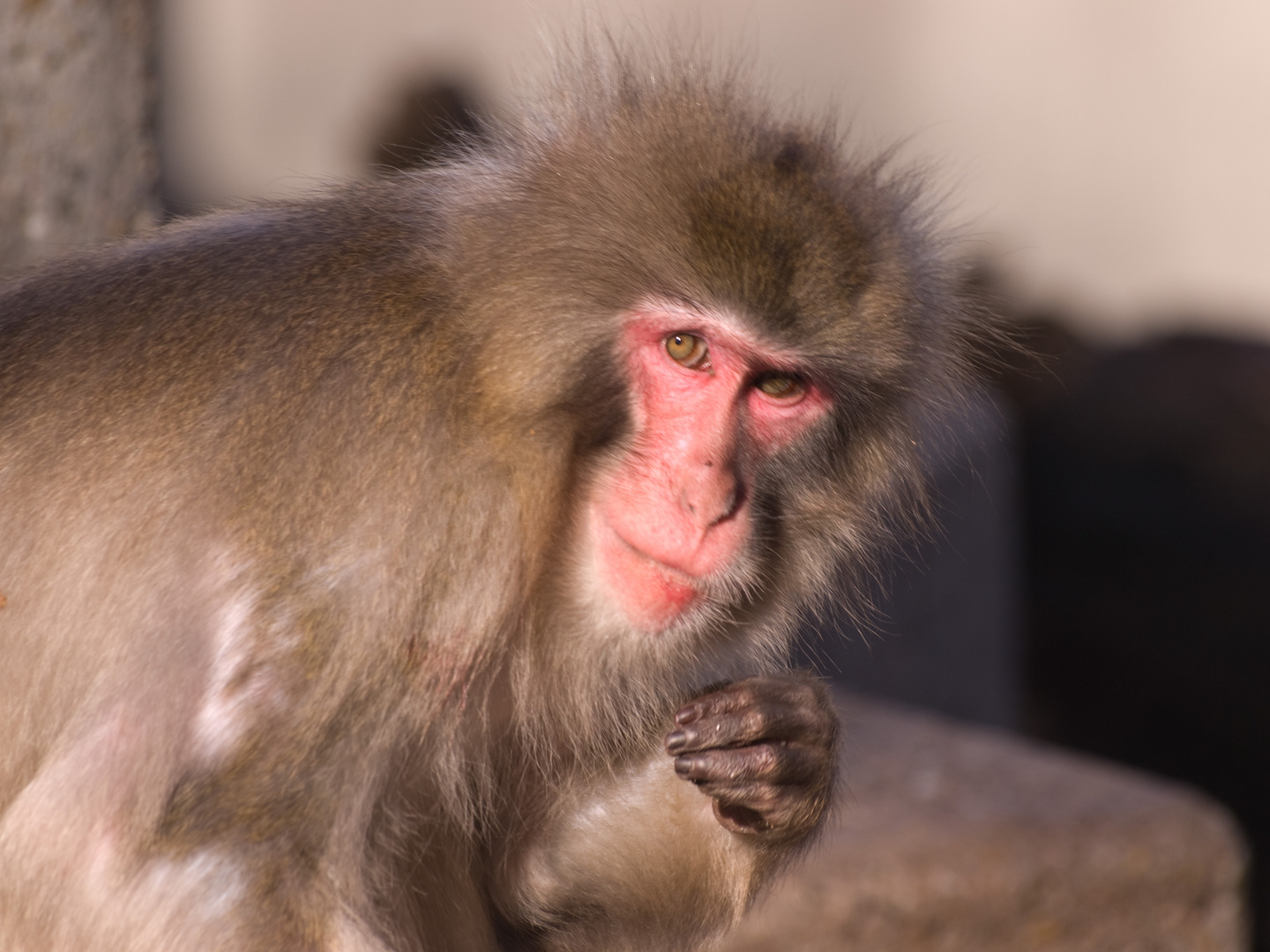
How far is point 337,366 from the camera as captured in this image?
2184 mm

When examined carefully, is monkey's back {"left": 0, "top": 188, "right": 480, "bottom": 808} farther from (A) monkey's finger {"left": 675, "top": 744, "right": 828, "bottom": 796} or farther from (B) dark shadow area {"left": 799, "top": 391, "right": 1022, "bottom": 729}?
(B) dark shadow area {"left": 799, "top": 391, "right": 1022, "bottom": 729}

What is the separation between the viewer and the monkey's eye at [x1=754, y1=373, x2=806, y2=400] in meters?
2.32

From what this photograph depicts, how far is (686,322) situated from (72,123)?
198 cm

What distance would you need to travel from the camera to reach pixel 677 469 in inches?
86.4

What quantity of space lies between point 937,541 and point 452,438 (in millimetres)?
3561

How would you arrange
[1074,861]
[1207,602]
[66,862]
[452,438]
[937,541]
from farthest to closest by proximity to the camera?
[1207,602], [937,541], [1074,861], [452,438], [66,862]

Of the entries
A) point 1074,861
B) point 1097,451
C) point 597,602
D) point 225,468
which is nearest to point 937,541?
point 1074,861

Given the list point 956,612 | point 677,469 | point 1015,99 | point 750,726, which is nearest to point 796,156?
point 677,469

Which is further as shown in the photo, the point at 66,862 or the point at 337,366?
the point at 337,366

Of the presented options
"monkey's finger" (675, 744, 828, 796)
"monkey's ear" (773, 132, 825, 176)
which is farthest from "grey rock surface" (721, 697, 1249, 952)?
"monkey's ear" (773, 132, 825, 176)

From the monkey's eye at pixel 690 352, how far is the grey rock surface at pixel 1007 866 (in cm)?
155

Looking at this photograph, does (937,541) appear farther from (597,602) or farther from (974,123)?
(974,123)

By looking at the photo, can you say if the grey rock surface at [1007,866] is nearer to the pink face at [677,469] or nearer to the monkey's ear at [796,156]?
the pink face at [677,469]

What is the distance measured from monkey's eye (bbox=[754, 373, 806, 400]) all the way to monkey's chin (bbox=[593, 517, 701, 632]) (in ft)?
1.02
